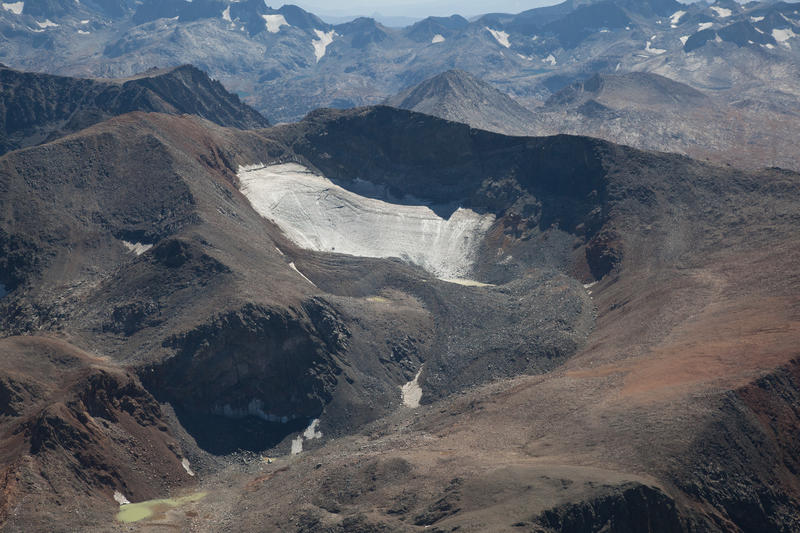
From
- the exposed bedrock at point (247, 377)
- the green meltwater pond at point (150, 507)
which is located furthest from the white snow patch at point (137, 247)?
the green meltwater pond at point (150, 507)

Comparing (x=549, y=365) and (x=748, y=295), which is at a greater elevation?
(x=748, y=295)

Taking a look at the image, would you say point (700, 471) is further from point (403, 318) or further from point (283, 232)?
point (283, 232)

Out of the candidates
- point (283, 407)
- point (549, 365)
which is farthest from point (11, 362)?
point (549, 365)

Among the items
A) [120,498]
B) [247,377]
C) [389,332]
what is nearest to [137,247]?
[247,377]

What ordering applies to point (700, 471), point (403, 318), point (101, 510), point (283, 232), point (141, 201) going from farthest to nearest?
point (283, 232)
point (141, 201)
point (403, 318)
point (101, 510)
point (700, 471)

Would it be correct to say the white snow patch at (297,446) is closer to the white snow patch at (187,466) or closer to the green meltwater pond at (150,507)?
the white snow patch at (187,466)

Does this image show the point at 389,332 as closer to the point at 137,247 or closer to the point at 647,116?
the point at 137,247

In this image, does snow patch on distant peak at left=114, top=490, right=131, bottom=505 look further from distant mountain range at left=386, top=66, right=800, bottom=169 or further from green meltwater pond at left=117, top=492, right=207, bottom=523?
distant mountain range at left=386, top=66, right=800, bottom=169

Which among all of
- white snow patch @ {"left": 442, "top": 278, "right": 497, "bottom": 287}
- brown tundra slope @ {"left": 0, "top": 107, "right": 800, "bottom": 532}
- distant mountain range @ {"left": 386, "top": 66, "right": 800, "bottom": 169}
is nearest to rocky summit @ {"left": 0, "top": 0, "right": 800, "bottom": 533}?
brown tundra slope @ {"left": 0, "top": 107, "right": 800, "bottom": 532}
